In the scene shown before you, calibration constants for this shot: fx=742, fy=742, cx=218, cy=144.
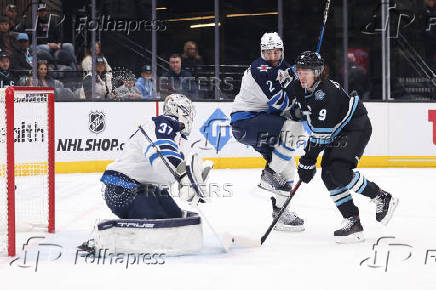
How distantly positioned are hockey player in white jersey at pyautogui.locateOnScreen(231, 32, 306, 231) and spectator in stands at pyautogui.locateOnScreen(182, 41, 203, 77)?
4.46 metres

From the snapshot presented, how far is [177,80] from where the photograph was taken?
28.9ft

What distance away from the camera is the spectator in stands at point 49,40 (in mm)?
8328

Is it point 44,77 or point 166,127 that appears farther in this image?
point 44,77

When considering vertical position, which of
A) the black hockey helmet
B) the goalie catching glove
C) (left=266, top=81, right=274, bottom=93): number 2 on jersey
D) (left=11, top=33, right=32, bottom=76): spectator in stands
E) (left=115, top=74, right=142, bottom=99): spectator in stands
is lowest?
the goalie catching glove

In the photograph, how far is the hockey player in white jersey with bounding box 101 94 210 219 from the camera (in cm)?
338

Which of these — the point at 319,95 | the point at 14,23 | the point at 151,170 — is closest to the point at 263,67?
the point at 319,95

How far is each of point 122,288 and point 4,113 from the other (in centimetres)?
135

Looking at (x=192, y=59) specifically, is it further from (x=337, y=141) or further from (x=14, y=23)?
(x=337, y=141)

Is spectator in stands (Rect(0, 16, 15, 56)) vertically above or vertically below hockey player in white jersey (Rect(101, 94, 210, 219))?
above

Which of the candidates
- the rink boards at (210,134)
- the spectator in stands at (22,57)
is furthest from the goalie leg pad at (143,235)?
the spectator in stands at (22,57)

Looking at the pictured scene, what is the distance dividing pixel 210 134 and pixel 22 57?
2.25m

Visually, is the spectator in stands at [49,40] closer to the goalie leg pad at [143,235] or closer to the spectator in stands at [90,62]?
the spectator in stands at [90,62]

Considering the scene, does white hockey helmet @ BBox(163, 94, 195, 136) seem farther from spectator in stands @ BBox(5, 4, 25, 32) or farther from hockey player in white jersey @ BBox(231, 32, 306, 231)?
spectator in stands @ BBox(5, 4, 25, 32)

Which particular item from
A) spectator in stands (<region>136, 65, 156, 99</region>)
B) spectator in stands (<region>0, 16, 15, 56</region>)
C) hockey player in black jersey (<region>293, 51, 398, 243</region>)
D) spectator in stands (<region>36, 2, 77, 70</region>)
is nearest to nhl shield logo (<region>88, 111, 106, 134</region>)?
spectator in stands (<region>136, 65, 156, 99</region>)
